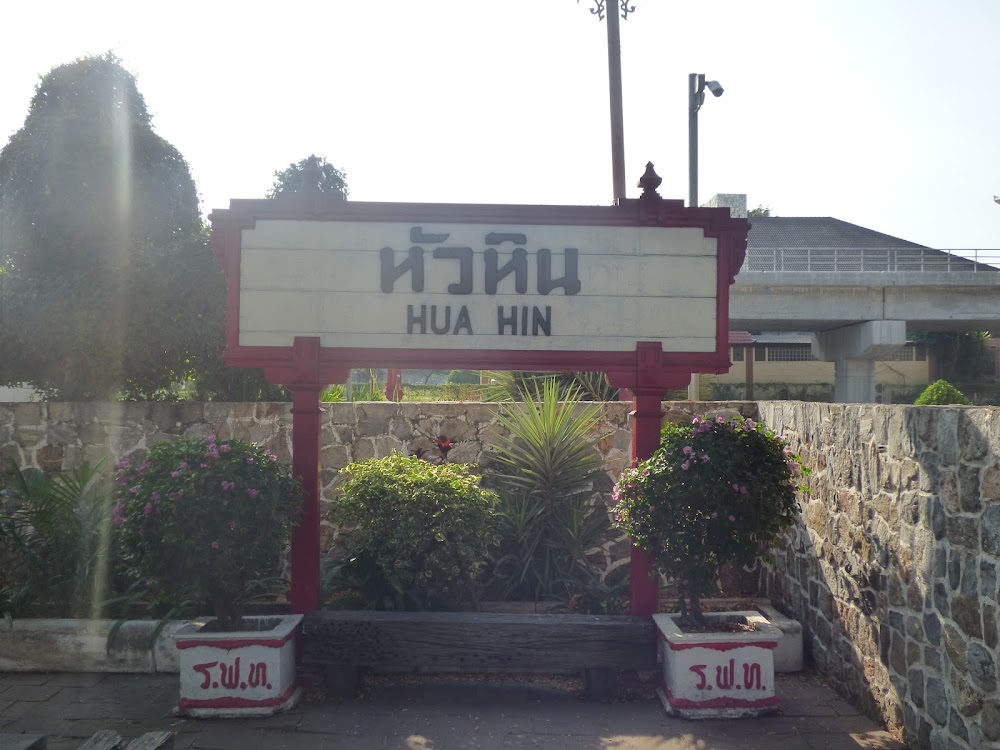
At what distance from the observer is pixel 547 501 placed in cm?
709

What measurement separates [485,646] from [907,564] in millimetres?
2498

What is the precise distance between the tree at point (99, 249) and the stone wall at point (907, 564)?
6.18m

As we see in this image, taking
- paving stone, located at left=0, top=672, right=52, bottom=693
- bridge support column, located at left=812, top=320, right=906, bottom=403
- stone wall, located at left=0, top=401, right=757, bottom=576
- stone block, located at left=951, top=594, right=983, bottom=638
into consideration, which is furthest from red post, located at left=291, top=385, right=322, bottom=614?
bridge support column, located at left=812, top=320, right=906, bottom=403

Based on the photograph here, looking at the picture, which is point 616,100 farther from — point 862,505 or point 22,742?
point 22,742

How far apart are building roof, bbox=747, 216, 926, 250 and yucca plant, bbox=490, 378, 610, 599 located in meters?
36.9

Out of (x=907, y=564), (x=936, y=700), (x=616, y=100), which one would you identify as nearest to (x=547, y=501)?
(x=907, y=564)

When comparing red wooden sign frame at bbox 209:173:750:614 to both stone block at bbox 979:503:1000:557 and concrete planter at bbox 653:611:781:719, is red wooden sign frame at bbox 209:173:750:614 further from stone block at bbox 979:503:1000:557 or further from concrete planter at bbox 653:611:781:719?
stone block at bbox 979:503:1000:557

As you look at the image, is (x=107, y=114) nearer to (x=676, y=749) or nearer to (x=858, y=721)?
(x=676, y=749)

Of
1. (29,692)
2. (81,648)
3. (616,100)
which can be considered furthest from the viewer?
(616,100)

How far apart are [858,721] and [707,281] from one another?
284cm

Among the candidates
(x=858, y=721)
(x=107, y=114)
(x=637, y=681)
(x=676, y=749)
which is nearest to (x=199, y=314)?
(x=107, y=114)

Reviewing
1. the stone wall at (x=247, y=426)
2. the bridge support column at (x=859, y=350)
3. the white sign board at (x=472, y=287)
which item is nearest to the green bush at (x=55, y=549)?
the stone wall at (x=247, y=426)

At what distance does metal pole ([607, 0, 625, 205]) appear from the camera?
47.6 ft

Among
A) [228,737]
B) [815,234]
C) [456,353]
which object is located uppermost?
[815,234]
